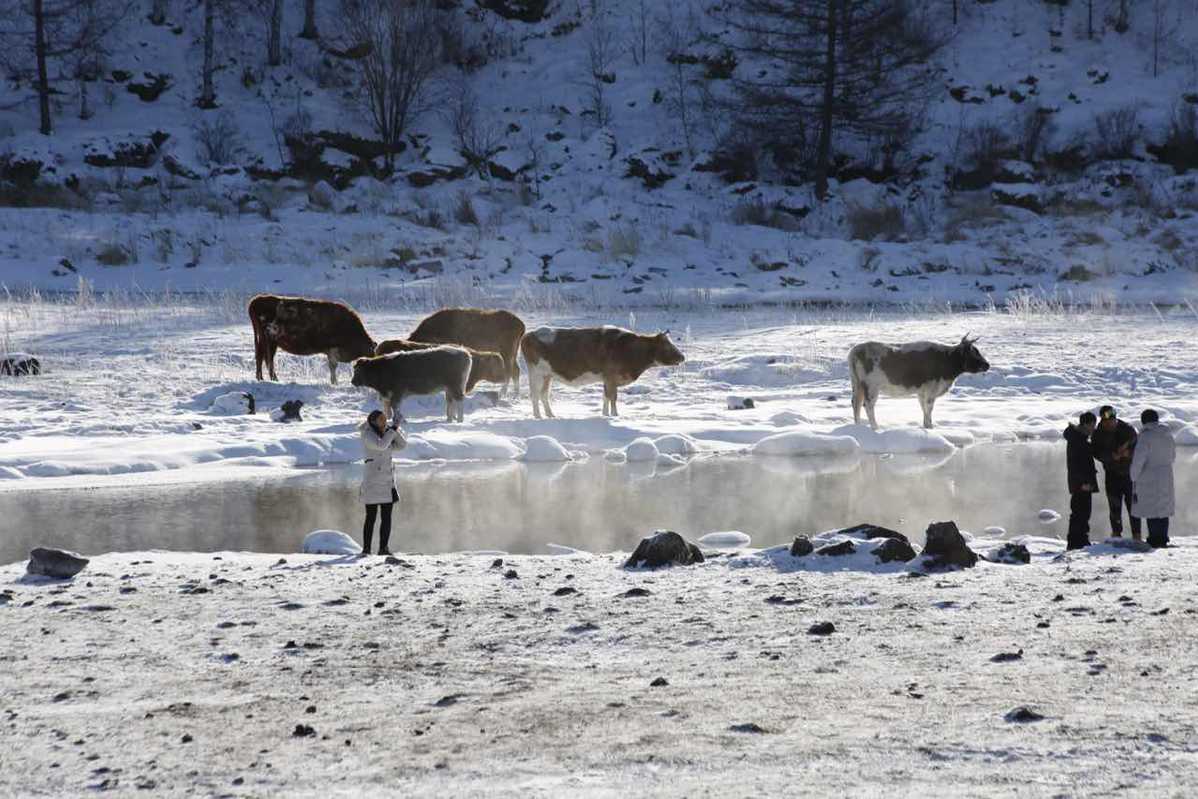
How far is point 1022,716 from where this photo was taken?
5180 millimetres

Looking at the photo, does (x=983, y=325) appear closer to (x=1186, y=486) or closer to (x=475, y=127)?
(x=1186, y=486)

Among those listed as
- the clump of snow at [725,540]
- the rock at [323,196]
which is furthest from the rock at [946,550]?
the rock at [323,196]

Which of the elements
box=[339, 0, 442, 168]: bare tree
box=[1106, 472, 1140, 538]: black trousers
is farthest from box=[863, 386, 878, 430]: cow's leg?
box=[339, 0, 442, 168]: bare tree

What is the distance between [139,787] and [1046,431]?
48.5 ft

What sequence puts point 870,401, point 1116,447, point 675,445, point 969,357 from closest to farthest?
point 1116,447, point 675,445, point 870,401, point 969,357

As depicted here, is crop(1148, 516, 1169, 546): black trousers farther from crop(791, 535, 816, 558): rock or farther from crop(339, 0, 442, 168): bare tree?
crop(339, 0, 442, 168): bare tree

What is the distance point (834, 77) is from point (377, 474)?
1539 inches

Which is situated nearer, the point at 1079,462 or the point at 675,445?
the point at 1079,462

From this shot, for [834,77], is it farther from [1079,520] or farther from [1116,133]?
[1079,520]

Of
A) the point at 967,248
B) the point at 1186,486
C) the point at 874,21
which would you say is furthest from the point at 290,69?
the point at 1186,486

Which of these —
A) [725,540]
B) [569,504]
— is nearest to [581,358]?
[569,504]

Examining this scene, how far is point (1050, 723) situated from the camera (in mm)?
5105

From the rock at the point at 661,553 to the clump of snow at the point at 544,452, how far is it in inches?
273

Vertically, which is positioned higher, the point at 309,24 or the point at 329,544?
the point at 309,24
